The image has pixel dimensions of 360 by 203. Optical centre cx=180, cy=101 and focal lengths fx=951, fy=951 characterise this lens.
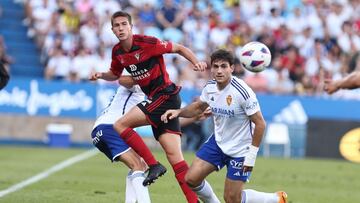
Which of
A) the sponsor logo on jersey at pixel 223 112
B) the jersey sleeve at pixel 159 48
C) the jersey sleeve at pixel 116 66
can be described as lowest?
the sponsor logo on jersey at pixel 223 112

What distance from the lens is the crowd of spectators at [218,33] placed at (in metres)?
24.7

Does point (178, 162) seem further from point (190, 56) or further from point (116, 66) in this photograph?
point (116, 66)

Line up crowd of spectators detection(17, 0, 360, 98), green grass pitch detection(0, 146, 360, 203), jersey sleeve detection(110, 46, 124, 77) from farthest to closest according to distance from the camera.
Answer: crowd of spectators detection(17, 0, 360, 98) < green grass pitch detection(0, 146, 360, 203) < jersey sleeve detection(110, 46, 124, 77)

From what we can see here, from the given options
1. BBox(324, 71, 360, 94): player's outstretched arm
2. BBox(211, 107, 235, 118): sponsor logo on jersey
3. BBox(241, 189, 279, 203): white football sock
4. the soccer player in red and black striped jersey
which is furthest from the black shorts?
BBox(324, 71, 360, 94): player's outstretched arm

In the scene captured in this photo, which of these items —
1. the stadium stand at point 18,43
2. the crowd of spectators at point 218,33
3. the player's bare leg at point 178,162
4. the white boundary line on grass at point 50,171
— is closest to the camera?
the player's bare leg at point 178,162

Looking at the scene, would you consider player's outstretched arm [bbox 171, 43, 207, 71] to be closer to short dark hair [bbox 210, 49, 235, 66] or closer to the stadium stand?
short dark hair [bbox 210, 49, 235, 66]

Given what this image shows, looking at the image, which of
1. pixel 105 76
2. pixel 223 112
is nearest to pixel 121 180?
pixel 105 76

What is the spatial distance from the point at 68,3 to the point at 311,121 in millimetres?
8204

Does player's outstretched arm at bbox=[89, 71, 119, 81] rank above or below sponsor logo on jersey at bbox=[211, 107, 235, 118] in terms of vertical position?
above

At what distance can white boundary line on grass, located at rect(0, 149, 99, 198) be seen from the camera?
14.1 m

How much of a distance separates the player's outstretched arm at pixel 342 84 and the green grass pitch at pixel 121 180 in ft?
15.4

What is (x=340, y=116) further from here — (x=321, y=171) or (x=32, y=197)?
(x=32, y=197)

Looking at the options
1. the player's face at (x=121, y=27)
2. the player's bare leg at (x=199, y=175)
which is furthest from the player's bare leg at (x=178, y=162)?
the player's face at (x=121, y=27)

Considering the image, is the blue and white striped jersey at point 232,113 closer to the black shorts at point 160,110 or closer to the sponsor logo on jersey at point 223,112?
the sponsor logo on jersey at point 223,112
